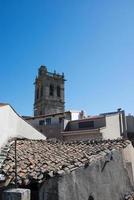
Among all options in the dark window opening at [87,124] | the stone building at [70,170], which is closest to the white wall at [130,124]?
the dark window opening at [87,124]

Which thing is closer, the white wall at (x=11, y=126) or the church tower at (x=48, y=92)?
the white wall at (x=11, y=126)

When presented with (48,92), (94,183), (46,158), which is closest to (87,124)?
(46,158)

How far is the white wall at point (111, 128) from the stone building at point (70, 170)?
15.4 m

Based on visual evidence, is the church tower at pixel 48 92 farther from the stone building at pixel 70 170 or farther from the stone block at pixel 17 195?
the stone block at pixel 17 195

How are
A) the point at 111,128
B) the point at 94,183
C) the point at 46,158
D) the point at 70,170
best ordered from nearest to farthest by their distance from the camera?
the point at 70,170
the point at 94,183
the point at 46,158
the point at 111,128

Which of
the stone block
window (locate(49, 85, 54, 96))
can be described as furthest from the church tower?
the stone block

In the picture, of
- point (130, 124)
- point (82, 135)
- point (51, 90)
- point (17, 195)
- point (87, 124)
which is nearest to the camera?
point (17, 195)

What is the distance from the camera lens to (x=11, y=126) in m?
11.9

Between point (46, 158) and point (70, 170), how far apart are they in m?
1.86

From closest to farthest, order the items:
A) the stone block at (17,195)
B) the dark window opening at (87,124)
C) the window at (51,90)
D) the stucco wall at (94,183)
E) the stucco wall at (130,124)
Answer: the stone block at (17,195) < the stucco wall at (94,183) < the dark window opening at (87,124) < the stucco wall at (130,124) < the window at (51,90)

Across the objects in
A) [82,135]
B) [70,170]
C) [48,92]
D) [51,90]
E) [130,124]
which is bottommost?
[70,170]

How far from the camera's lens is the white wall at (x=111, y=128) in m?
28.0

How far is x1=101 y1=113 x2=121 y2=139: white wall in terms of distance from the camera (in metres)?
28.0

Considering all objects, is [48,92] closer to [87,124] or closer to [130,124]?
[130,124]
